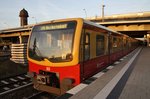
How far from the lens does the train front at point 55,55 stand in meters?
6.18

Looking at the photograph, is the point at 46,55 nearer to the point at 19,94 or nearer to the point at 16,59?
the point at 19,94

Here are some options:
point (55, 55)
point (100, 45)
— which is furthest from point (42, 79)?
point (100, 45)

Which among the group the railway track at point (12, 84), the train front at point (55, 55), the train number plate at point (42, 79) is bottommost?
the railway track at point (12, 84)

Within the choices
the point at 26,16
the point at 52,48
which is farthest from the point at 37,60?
the point at 26,16

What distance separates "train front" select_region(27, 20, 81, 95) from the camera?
6184 millimetres

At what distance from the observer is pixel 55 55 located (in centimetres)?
652

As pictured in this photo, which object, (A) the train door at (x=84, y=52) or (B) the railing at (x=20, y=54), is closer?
(A) the train door at (x=84, y=52)

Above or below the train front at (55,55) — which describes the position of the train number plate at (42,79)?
below

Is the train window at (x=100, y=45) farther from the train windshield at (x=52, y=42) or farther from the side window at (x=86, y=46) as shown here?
the train windshield at (x=52, y=42)

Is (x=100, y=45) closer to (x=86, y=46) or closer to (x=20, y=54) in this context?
(x=86, y=46)

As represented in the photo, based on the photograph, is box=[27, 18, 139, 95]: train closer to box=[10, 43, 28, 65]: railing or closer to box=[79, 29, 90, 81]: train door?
Result: box=[79, 29, 90, 81]: train door

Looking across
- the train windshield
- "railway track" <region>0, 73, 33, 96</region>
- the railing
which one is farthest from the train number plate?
the railing

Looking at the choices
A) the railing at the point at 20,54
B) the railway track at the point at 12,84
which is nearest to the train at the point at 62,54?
the railway track at the point at 12,84

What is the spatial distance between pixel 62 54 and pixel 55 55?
12.5 inches
